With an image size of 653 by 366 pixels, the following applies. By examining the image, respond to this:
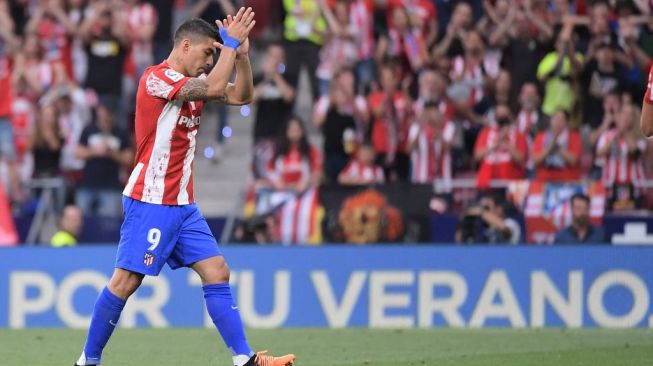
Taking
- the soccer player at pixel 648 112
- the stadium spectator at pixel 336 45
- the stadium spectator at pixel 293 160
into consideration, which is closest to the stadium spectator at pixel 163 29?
the stadium spectator at pixel 336 45

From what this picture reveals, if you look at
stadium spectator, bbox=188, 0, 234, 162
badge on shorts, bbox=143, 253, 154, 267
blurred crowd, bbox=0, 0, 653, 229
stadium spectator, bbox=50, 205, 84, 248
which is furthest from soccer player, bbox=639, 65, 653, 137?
stadium spectator, bbox=188, 0, 234, 162

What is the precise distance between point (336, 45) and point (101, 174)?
332 cm

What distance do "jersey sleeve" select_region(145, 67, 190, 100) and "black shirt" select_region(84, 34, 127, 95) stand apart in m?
9.22

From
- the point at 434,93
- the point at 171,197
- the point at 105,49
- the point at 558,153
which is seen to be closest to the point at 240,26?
the point at 171,197

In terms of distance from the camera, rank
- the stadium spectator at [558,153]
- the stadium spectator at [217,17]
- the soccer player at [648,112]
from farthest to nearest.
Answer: the stadium spectator at [217,17] → the stadium spectator at [558,153] → the soccer player at [648,112]

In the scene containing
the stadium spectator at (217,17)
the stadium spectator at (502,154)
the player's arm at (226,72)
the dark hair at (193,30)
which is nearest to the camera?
the player's arm at (226,72)

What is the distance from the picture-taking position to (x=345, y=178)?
618 inches

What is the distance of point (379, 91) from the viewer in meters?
16.6

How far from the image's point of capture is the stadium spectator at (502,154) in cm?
1539

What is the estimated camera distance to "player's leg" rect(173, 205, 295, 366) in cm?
847

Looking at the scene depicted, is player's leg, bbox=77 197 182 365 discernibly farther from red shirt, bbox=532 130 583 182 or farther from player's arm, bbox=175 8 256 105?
red shirt, bbox=532 130 583 182

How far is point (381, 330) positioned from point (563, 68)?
4.51 meters

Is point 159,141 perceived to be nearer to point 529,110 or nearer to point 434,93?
point 529,110

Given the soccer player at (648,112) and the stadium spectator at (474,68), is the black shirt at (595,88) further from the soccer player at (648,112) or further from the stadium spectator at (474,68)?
the soccer player at (648,112)
